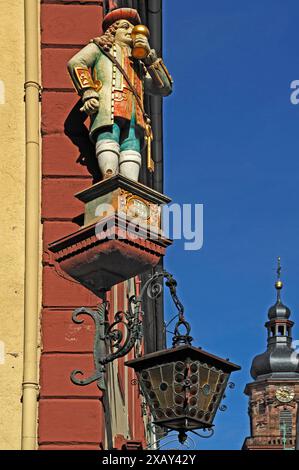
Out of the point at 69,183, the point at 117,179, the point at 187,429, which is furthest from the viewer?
the point at 69,183

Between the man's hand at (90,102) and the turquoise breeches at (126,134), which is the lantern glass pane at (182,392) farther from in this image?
the man's hand at (90,102)

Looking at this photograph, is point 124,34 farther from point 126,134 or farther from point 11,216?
point 11,216

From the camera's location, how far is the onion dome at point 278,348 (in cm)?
12344

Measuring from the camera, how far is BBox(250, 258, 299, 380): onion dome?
123438 millimetres

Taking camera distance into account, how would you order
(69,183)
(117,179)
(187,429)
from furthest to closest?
(69,183) < (117,179) < (187,429)

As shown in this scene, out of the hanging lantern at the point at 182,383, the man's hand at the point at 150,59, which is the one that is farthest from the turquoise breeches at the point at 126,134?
the hanging lantern at the point at 182,383

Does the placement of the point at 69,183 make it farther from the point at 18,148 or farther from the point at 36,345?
the point at 36,345

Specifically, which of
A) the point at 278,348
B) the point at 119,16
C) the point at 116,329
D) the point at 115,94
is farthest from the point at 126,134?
the point at 278,348

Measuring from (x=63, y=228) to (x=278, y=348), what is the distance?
115 m

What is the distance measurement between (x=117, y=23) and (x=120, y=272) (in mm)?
2179

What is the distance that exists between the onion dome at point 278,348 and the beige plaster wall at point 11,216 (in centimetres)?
11198

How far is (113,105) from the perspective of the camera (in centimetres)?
1054

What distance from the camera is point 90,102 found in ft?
34.3

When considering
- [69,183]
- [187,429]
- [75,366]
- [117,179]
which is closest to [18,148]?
[69,183]
